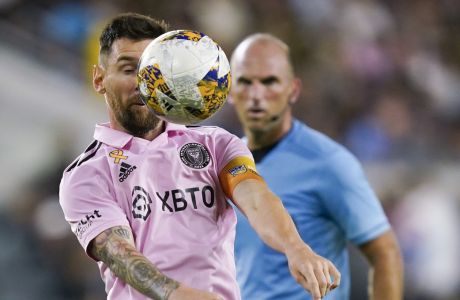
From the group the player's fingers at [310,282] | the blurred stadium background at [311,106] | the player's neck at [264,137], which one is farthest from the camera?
the blurred stadium background at [311,106]

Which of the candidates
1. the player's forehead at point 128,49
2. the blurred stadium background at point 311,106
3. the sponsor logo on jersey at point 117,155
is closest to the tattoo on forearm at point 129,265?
the sponsor logo on jersey at point 117,155

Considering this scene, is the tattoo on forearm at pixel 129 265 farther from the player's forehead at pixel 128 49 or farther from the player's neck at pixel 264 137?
the player's neck at pixel 264 137

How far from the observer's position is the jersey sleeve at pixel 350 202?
4.92m

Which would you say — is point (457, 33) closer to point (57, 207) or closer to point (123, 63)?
point (57, 207)

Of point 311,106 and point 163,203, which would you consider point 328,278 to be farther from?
point 311,106

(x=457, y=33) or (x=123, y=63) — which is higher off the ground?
(x=123, y=63)

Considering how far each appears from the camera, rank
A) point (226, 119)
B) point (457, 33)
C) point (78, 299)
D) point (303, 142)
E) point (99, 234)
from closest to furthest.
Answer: point (99, 234), point (303, 142), point (78, 299), point (226, 119), point (457, 33)

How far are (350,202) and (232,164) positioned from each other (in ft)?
5.53

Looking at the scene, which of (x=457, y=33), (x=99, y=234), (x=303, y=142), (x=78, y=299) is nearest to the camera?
(x=99, y=234)

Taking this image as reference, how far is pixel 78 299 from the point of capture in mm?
8953

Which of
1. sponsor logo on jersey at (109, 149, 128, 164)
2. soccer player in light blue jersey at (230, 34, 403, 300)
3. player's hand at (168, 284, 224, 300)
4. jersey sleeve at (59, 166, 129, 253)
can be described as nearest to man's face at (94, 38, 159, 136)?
sponsor logo on jersey at (109, 149, 128, 164)

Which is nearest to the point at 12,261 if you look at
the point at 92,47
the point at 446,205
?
the point at 92,47

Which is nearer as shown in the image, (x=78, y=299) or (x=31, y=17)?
(x=78, y=299)

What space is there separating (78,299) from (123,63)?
5944 millimetres
